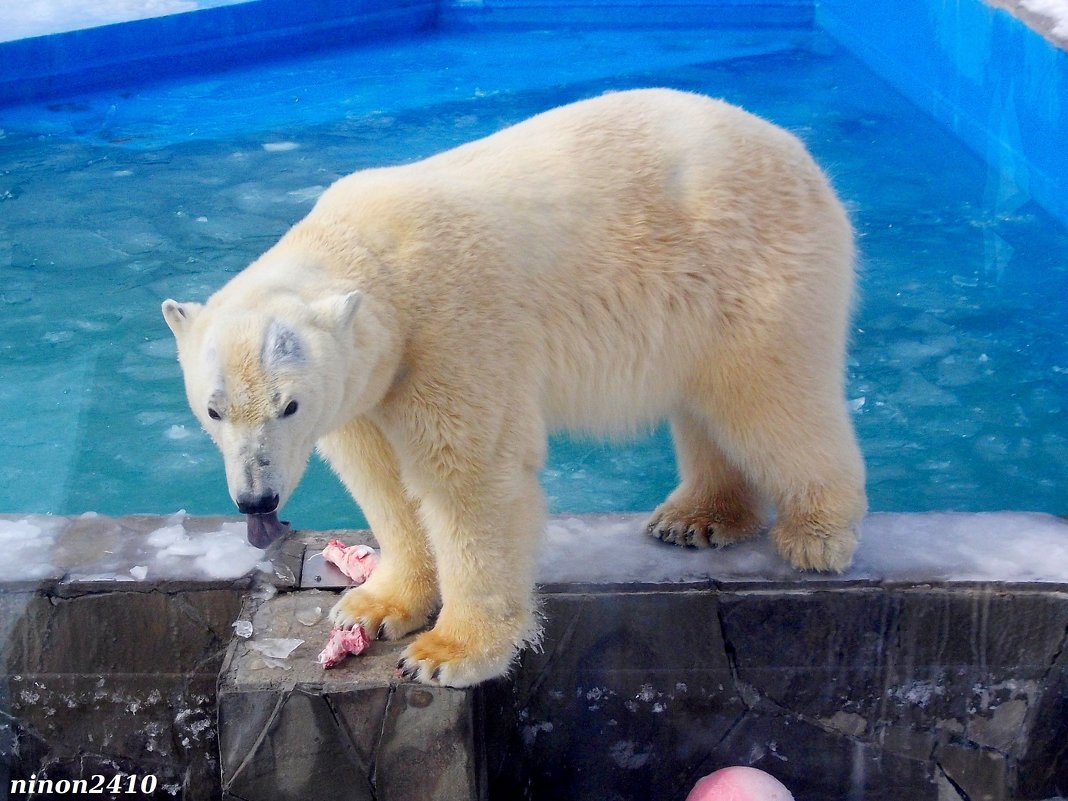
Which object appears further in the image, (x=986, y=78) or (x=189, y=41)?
(x=189, y=41)

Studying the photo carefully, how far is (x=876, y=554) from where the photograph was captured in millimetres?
3029

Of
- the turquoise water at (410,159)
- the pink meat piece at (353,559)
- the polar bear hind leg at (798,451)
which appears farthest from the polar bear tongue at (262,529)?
the turquoise water at (410,159)

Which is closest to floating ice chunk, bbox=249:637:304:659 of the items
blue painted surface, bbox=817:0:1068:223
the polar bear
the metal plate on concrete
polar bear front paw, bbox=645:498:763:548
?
the polar bear

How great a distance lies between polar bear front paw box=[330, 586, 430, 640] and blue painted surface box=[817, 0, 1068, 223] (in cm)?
551

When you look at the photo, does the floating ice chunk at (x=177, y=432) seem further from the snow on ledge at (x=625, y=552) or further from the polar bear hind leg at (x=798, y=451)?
the polar bear hind leg at (x=798, y=451)

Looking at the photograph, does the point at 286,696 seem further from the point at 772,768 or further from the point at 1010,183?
the point at 1010,183

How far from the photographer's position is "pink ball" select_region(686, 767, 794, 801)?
2.78m

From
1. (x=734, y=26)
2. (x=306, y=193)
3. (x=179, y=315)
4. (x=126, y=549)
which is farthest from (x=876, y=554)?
(x=734, y=26)

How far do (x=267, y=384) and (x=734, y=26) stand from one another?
9810mm

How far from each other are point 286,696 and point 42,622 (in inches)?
29.1

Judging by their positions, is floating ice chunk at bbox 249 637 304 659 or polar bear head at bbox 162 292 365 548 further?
floating ice chunk at bbox 249 637 304 659

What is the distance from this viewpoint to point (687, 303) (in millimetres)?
2785

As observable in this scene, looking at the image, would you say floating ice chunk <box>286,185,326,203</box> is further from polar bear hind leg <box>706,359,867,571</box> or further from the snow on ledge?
polar bear hind leg <box>706,359,867,571</box>

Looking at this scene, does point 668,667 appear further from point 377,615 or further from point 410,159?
point 410,159
